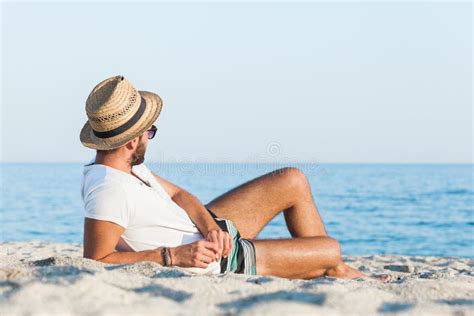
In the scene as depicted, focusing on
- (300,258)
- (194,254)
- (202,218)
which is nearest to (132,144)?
A: (202,218)

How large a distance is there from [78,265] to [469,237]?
12.7 metres

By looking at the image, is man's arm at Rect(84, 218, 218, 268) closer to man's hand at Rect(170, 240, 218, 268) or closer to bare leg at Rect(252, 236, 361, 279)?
man's hand at Rect(170, 240, 218, 268)

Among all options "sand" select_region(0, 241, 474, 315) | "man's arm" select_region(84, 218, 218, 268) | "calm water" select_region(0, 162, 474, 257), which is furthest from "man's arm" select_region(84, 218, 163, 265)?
"calm water" select_region(0, 162, 474, 257)

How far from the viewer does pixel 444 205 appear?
70.4ft

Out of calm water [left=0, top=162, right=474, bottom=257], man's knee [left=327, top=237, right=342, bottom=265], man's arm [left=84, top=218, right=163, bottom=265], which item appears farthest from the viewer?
calm water [left=0, top=162, right=474, bottom=257]

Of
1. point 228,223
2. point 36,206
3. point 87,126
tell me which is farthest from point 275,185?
point 36,206

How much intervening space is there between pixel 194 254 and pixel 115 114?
85 centimetres

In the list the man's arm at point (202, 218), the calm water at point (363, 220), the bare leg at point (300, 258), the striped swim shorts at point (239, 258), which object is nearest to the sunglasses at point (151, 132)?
the man's arm at point (202, 218)

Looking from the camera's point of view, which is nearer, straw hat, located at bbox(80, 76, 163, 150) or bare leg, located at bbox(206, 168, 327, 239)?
straw hat, located at bbox(80, 76, 163, 150)

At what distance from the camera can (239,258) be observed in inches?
143

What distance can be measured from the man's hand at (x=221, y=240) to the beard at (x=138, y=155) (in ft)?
1.85

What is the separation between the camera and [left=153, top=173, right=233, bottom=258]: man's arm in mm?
3445

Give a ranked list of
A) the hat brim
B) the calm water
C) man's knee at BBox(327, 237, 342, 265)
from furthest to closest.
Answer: the calm water → man's knee at BBox(327, 237, 342, 265) → the hat brim

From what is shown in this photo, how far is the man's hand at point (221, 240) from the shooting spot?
135 inches
